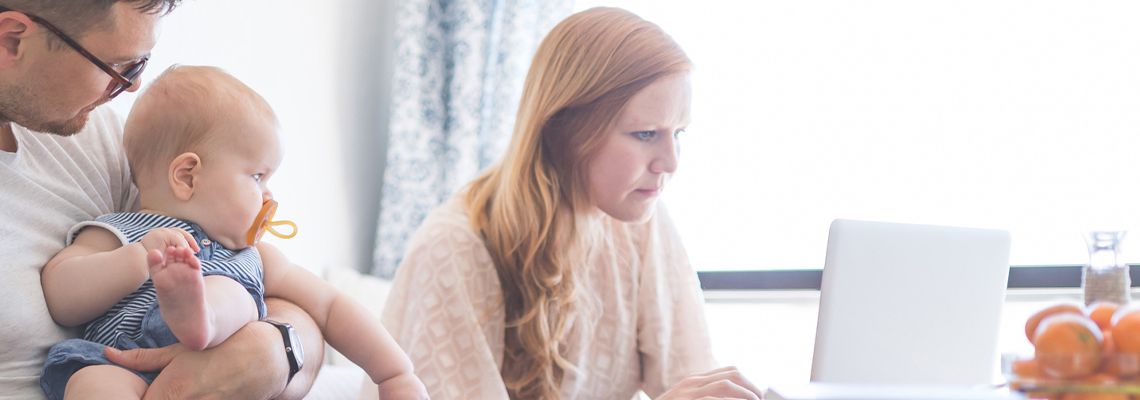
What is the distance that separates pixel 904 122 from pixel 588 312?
1387 millimetres

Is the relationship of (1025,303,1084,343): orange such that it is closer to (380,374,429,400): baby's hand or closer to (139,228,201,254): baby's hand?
(380,374,429,400): baby's hand

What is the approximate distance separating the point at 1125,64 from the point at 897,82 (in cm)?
58

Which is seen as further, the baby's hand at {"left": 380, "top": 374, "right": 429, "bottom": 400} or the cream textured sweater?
the cream textured sweater

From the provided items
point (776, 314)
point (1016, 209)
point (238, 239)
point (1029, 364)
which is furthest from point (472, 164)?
point (1029, 364)

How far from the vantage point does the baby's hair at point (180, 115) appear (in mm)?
1451

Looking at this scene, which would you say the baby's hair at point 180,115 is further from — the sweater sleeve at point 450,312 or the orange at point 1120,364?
the orange at point 1120,364

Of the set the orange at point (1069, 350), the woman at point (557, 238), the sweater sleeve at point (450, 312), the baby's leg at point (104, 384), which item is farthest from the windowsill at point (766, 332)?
the orange at point (1069, 350)

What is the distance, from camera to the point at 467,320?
1.84m

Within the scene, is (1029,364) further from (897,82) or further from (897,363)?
(897,82)

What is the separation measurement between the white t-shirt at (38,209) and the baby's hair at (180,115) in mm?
72

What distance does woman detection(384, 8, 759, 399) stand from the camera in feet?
6.06

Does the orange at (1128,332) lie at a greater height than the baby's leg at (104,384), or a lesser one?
greater

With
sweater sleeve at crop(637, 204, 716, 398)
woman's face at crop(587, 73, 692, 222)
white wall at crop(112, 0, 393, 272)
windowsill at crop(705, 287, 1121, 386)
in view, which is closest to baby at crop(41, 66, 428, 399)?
woman's face at crop(587, 73, 692, 222)

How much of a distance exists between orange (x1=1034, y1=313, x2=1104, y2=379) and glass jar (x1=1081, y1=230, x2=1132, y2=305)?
1.44ft
